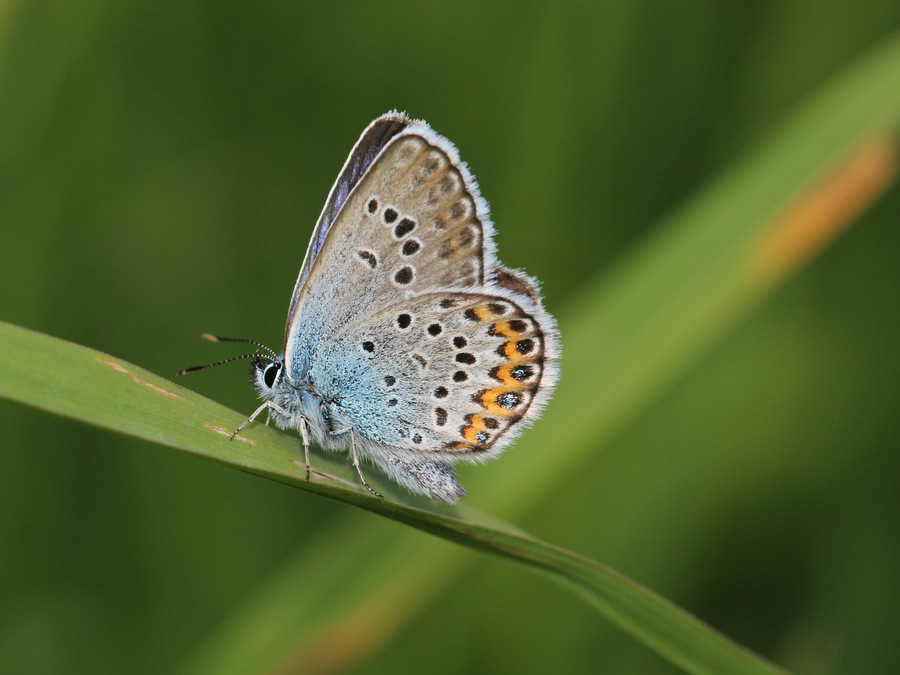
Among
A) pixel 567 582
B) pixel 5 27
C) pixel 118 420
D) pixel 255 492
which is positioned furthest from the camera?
pixel 255 492

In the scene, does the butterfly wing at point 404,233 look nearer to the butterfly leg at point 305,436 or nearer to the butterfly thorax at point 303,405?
the butterfly thorax at point 303,405

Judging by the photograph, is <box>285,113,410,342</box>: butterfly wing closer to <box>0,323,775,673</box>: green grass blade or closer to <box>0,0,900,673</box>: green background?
<box>0,323,775,673</box>: green grass blade

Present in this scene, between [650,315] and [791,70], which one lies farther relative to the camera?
[791,70]

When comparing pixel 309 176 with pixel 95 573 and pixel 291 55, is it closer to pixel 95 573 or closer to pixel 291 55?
pixel 291 55

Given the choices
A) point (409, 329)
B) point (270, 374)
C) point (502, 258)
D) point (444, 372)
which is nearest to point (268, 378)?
point (270, 374)

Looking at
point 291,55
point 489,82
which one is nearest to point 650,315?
point 489,82

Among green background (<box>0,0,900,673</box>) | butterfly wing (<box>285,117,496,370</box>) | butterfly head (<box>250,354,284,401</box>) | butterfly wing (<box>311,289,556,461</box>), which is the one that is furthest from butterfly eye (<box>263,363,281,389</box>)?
green background (<box>0,0,900,673</box>)
